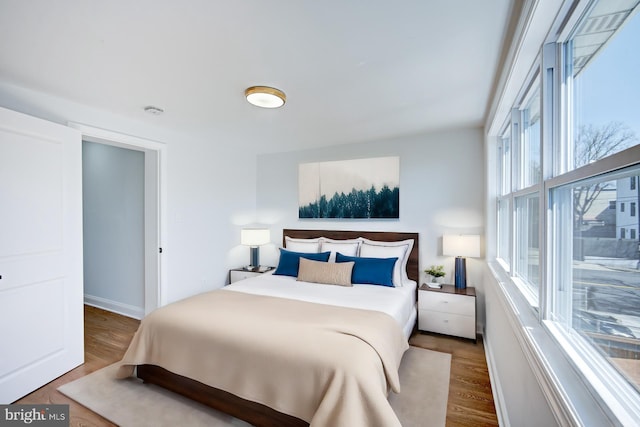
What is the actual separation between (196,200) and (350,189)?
2.08 meters

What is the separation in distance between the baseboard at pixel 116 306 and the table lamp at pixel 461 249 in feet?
12.6

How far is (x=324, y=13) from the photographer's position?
1.45 meters

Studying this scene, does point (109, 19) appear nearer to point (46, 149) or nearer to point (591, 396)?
point (46, 149)

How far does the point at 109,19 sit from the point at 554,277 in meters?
2.46

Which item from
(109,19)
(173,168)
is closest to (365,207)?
(173,168)

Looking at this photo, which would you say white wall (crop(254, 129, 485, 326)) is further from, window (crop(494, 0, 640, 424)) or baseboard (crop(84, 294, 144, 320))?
baseboard (crop(84, 294, 144, 320))

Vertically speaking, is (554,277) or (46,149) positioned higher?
(46,149)

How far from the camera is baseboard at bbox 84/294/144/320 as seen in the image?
3763 millimetres

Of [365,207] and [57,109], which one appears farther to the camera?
[365,207]

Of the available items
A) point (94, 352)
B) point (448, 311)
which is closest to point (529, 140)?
point (448, 311)

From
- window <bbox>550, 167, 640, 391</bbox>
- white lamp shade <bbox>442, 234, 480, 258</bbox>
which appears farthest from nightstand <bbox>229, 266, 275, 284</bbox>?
window <bbox>550, 167, 640, 391</bbox>

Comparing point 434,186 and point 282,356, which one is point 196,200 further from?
point 434,186

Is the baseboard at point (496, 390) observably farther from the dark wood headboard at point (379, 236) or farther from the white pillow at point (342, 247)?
the white pillow at point (342, 247)

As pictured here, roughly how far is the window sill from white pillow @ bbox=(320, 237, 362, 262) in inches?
89.7
